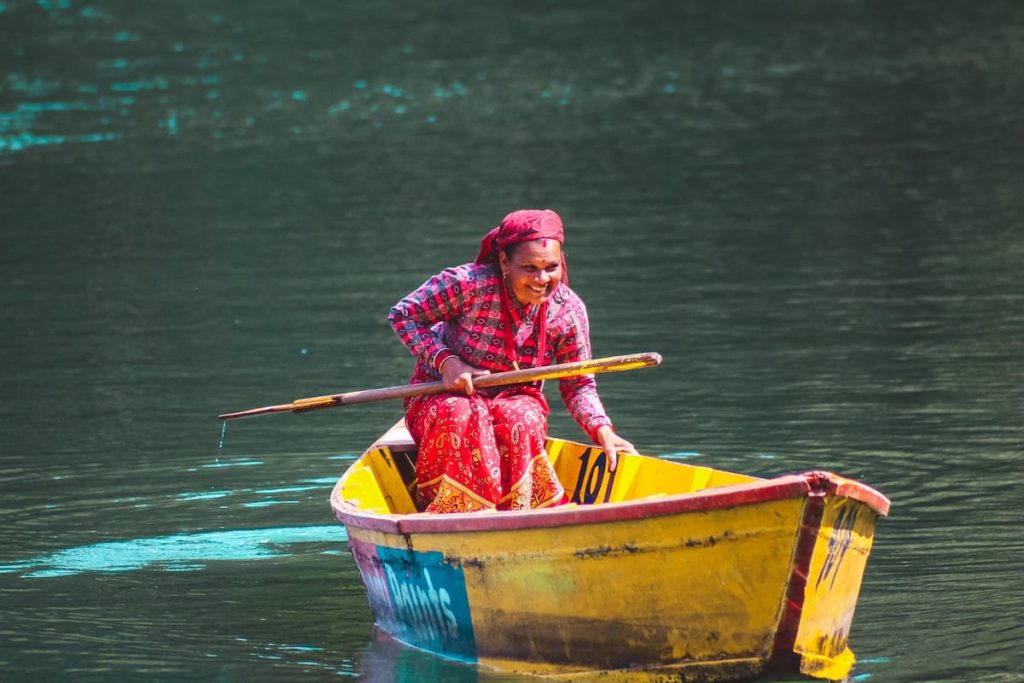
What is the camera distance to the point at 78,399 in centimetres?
1170

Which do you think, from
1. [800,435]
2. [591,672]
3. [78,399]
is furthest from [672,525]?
[78,399]

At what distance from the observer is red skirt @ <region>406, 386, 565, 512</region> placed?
23.7 ft

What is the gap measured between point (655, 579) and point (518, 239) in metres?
1.62

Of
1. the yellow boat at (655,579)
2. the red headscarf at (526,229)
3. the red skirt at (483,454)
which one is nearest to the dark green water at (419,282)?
the yellow boat at (655,579)

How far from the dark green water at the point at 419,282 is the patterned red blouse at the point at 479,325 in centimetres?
117

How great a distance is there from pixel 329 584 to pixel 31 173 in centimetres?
1549

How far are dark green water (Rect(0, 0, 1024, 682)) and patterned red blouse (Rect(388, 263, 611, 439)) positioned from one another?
117 centimetres

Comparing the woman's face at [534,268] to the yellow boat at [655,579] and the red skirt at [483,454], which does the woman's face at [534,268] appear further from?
the yellow boat at [655,579]

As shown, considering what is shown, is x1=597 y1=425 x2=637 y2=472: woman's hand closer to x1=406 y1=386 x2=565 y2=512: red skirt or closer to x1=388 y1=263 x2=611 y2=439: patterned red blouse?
x1=388 y1=263 x2=611 y2=439: patterned red blouse

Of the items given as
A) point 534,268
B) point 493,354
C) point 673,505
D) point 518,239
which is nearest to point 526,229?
point 518,239

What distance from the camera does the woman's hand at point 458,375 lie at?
7.14 meters

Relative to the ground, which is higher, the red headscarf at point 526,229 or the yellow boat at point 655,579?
the red headscarf at point 526,229

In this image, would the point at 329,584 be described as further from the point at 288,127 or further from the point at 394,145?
the point at 288,127

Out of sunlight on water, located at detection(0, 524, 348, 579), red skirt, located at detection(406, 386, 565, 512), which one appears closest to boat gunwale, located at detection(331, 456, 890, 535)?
red skirt, located at detection(406, 386, 565, 512)
